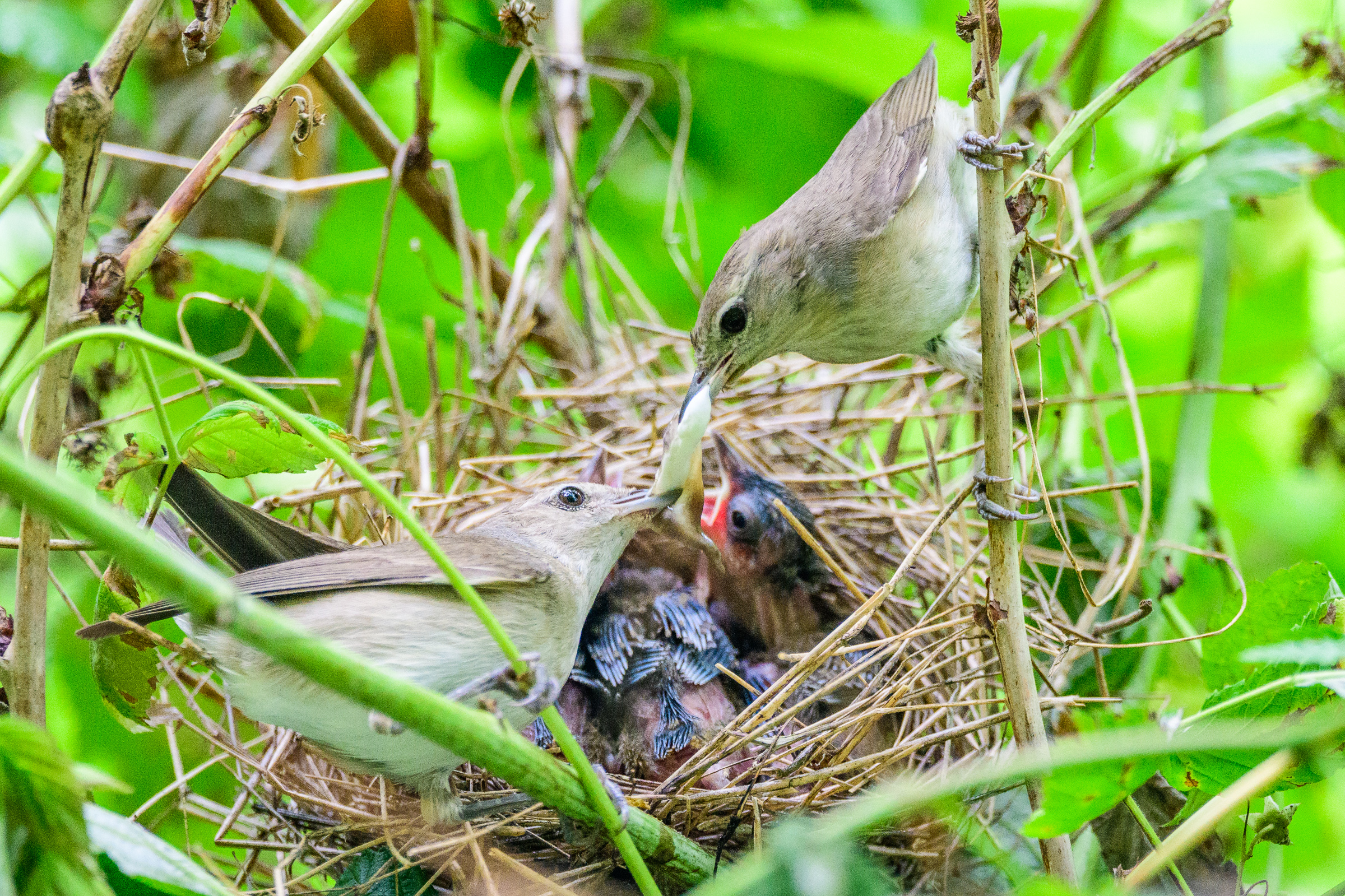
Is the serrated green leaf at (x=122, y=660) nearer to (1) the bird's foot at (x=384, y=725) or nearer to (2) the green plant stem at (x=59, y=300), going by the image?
(2) the green plant stem at (x=59, y=300)

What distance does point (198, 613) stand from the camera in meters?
0.90

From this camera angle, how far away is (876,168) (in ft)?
7.82

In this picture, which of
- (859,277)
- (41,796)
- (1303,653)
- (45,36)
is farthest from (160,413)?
(45,36)

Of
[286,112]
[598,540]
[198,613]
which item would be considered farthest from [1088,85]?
[198,613]

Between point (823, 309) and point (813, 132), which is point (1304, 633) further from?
point (813, 132)

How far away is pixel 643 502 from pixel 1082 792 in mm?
1210

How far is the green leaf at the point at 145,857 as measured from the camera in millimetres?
1101

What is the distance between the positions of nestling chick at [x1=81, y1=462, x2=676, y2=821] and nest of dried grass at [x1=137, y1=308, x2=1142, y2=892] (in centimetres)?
22

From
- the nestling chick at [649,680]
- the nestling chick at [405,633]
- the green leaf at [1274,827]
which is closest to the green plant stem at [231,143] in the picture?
the nestling chick at [405,633]

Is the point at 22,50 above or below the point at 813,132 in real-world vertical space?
above

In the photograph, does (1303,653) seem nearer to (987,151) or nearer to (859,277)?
(987,151)

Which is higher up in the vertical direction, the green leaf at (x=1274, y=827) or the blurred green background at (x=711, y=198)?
the blurred green background at (x=711, y=198)

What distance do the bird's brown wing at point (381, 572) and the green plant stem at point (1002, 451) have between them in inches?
31.7

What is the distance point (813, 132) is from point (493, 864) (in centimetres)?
265
